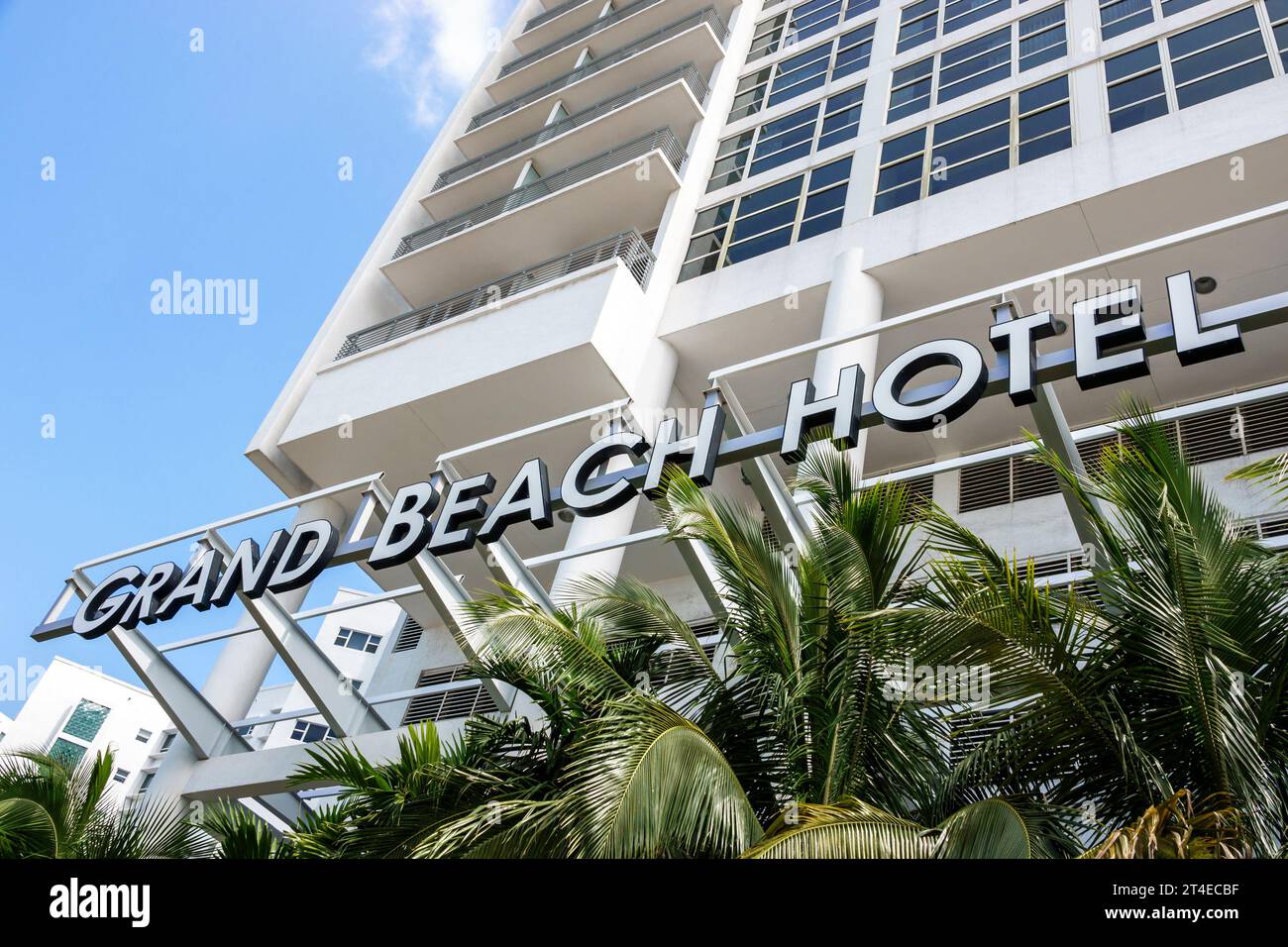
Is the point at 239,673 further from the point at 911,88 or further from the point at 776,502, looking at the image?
the point at 911,88

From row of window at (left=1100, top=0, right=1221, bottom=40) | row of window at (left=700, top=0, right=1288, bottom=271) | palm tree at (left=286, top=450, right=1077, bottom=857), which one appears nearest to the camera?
palm tree at (left=286, top=450, right=1077, bottom=857)

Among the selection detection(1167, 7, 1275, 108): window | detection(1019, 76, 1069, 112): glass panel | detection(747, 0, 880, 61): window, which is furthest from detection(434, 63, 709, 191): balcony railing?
detection(1167, 7, 1275, 108): window

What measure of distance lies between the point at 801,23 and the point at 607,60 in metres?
4.59

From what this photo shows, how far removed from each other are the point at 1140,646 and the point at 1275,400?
8.96 meters

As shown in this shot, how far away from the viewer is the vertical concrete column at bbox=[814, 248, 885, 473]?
543 inches

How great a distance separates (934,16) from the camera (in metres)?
22.5

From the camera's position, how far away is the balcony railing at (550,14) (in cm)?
3132

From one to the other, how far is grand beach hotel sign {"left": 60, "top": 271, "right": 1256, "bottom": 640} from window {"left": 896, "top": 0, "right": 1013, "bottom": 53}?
41.7 feet

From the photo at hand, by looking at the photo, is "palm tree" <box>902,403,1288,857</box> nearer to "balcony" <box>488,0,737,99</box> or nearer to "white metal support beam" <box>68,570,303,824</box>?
"white metal support beam" <box>68,570,303,824</box>

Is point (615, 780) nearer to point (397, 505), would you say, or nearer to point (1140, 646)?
point (1140, 646)

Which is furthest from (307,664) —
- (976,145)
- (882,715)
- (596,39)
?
(596,39)

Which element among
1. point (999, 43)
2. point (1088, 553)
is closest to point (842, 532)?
point (1088, 553)

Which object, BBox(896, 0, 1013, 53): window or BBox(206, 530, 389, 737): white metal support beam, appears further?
BBox(896, 0, 1013, 53): window
